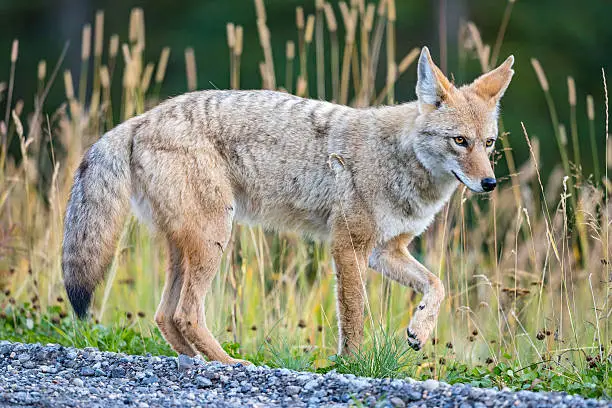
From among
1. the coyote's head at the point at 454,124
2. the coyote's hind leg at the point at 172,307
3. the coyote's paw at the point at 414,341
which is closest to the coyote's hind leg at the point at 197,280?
the coyote's hind leg at the point at 172,307

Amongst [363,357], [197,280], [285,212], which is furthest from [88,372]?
[285,212]

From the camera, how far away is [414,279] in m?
5.59

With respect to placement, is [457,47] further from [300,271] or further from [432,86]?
[432,86]

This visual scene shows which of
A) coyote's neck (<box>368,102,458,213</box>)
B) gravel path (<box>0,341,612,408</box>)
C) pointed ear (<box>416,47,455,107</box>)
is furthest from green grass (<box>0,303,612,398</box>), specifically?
pointed ear (<box>416,47,455,107</box>)

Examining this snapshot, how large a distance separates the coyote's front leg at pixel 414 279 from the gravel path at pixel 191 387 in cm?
85

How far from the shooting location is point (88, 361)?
15.6 feet

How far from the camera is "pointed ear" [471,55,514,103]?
5734 mm

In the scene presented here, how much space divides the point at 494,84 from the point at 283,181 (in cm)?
142

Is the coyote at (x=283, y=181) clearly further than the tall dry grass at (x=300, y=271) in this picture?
No

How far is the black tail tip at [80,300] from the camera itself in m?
4.95

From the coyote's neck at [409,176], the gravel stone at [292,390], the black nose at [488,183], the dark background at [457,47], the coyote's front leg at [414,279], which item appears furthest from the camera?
the dark background at [457,47]

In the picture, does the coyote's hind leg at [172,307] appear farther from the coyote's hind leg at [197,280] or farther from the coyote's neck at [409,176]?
the coyote's neck at [409,176]

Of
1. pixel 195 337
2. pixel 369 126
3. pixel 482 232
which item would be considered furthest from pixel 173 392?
pixel 482 232

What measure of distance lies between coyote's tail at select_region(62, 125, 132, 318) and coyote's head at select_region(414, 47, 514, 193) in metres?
1.75
